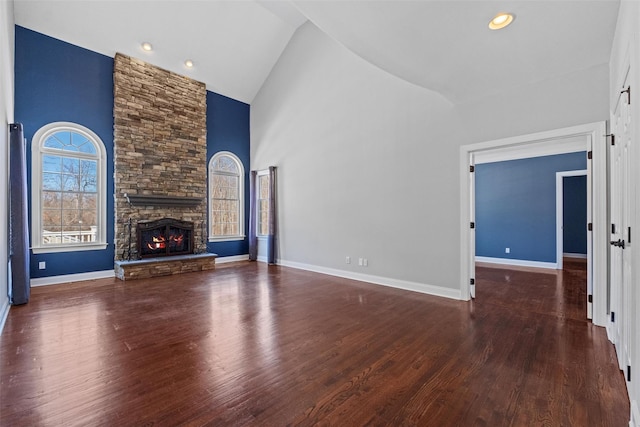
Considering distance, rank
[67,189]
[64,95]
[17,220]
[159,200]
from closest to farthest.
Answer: [17,220]
[64,95]
[67,189]
[159,200]

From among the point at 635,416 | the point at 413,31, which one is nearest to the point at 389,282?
the point at 635,416

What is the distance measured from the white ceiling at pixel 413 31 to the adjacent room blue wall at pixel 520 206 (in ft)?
13.0

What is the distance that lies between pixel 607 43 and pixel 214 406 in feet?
14.2

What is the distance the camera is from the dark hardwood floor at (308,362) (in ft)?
6.00

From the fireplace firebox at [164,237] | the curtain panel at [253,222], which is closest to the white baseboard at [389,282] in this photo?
the curtain panel at [253,222]

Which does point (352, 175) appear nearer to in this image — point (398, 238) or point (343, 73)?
point (398, 238)

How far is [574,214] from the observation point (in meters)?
8.60

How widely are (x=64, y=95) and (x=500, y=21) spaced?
6.59m

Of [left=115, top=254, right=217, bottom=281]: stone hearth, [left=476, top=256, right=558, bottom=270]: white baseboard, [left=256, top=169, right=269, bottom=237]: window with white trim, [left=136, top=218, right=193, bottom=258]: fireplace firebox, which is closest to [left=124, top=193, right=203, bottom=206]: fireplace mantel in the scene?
[left=136, top=218, right=193, bottom=258]: fireplace firebox

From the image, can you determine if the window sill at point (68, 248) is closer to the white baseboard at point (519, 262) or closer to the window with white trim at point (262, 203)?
the window with white trim at point (262, 203)

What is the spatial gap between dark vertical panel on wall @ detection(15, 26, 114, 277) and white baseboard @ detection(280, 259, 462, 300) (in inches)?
155

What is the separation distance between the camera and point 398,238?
497cm

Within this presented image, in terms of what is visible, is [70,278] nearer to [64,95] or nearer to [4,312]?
[4,312]

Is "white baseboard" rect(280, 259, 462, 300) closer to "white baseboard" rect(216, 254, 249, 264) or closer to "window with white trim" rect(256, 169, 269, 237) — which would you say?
"window with white trim" rect(256, 169, 269, 237)
